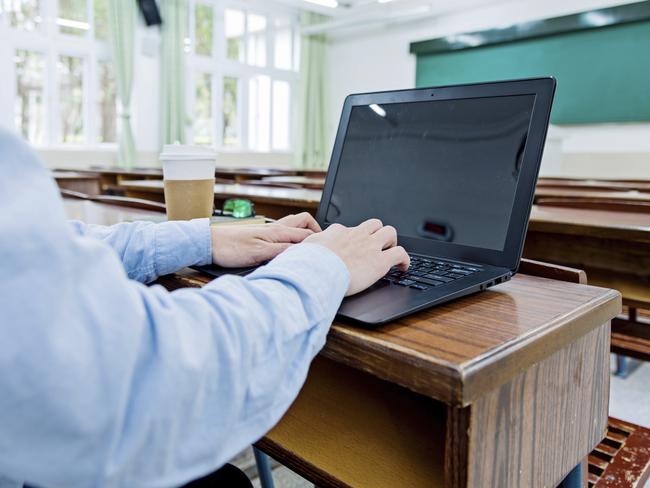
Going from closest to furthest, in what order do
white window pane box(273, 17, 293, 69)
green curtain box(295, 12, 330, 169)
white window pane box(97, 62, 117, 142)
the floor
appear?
the floor, white window pane box(97, 62, 117, 142), green curtain box(295, 12, 330, 169), white window pane box(273, 17, 293, 69)

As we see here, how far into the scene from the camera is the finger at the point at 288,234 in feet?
2.49

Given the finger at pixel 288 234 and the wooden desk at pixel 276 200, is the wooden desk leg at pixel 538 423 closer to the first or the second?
the finger at pixel 288 234

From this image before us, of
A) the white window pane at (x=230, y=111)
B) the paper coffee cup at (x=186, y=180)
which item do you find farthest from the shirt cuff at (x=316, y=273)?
the white window pane at (x=230, y=111)

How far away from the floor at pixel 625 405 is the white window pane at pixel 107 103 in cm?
718

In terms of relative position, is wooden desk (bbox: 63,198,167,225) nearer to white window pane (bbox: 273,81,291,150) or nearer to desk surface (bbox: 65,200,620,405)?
desk surface (bbox: 65,200,620,405)

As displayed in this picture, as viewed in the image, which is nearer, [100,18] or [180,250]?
[180,250]

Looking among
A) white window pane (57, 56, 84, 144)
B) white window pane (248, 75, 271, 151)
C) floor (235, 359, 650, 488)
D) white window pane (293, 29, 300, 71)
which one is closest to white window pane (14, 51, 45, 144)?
white window pane (57, 56, 84, 144)

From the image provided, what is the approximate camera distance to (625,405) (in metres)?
2.29

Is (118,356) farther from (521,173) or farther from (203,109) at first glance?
(203,109)

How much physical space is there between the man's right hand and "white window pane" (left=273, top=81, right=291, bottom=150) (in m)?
9.75

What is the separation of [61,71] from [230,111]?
273 centimetres

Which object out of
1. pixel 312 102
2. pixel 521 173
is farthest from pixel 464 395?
pixel 312 102

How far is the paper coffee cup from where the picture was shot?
1.03 metres

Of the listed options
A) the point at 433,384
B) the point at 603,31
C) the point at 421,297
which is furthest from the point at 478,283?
the point at 603,31
